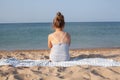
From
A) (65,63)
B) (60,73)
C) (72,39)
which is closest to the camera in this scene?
(60,73)

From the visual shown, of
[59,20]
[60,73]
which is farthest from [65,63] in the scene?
[59,20]

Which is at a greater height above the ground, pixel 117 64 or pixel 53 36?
pixel 53 36

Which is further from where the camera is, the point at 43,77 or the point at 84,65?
the point at 84,65

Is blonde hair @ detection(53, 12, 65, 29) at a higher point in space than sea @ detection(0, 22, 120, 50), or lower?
higher

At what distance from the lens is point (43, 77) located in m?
5.96

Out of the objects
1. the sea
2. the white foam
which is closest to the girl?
the white foam

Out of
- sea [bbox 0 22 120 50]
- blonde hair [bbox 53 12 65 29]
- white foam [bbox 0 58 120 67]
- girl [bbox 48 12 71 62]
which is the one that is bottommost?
sea [bbox 0 22 120 50]

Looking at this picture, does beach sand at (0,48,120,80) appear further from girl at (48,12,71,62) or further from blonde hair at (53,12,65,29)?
blonde hair at (53,12,65,29)

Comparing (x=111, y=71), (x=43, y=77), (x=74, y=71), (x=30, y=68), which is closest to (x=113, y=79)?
(x=111, y=71)

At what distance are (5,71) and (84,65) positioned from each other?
5.53 feet

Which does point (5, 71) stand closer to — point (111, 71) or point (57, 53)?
point (57, 53)

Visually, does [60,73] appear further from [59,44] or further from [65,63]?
[59,44]

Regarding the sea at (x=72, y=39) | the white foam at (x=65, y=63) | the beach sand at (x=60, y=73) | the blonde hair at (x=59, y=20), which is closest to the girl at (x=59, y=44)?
the blonde hair at (x=59, y=20)

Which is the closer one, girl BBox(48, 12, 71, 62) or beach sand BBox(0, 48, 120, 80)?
beach sand BBox(0, 48, 120, 80)
